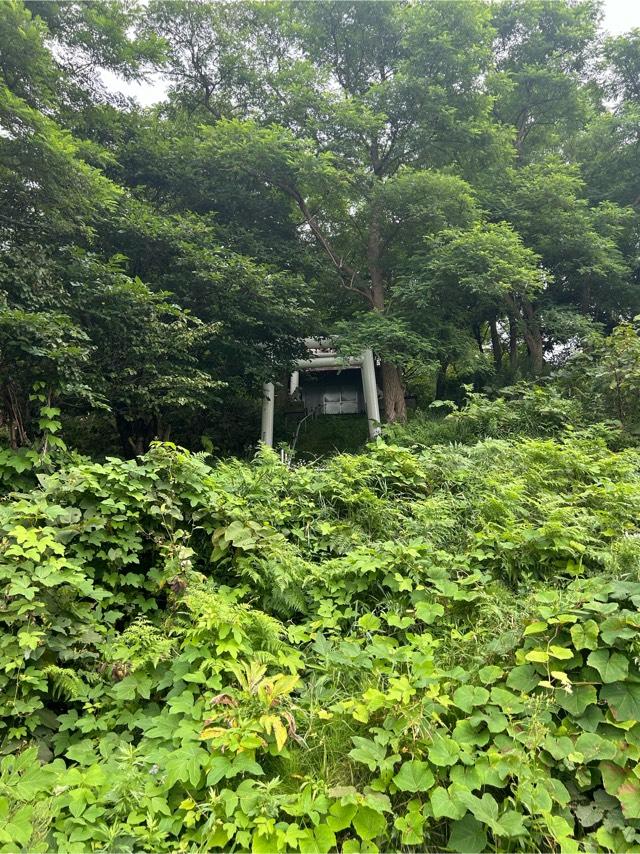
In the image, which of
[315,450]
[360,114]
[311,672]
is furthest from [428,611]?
[360,114]

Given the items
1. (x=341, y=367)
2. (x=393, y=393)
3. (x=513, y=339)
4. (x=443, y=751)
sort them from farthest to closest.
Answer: (x=513, y=339) → (x=341, y=367) → (x=393, y=393) → (x=443, y=751)

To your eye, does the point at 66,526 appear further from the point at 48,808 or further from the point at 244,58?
the point at 244,58

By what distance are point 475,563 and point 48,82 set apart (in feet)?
25.2

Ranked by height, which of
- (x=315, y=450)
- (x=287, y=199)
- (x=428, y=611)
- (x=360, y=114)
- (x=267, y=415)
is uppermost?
(x=360, y=114)

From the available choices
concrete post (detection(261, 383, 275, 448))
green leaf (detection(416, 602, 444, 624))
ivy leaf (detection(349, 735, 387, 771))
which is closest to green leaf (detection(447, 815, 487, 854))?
ivy leaf (detection(349, 735, 387, 771))

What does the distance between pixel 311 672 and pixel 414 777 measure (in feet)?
2.49

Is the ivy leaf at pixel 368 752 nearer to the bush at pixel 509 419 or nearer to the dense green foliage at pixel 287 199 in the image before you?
the dense green foliage at pixel 287 199

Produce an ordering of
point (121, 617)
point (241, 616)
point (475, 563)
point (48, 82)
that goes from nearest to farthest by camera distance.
→ point (241, 616), point (121, 617), point (475, 563), point (48, 82)

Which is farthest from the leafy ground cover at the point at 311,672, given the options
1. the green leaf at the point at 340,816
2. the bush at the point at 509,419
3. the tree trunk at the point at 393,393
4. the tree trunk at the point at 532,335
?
the tree trunk at the point at 532,335

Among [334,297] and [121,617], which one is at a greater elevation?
[334,297]

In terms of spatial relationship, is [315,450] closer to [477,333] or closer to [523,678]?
[477,333]

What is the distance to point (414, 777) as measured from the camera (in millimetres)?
1618

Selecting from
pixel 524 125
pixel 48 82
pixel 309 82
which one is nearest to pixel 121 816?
pixel 48 82

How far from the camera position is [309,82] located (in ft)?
30.3
